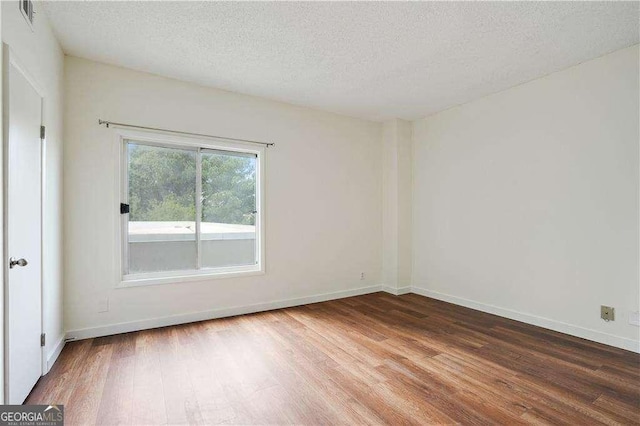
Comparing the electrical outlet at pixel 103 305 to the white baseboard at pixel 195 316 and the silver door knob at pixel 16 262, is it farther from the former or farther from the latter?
the silver door knob at pixel 16 262

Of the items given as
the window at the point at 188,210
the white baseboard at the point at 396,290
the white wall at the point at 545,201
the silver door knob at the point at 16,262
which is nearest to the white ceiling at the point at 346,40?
the white wall at the point at 545,201

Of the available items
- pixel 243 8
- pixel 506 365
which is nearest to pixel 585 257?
pixel 506 365

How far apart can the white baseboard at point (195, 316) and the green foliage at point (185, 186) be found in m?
1.05

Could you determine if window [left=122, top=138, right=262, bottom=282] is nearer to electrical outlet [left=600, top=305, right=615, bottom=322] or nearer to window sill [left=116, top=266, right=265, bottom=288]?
window sill [left=116, top=266, right=265, bottom=288]

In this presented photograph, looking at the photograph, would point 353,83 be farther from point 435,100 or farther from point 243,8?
point 243,8

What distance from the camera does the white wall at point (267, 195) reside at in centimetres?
292

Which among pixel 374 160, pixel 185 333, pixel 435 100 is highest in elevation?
pixel 435 100

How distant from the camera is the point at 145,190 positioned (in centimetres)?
330

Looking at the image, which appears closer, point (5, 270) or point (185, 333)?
point (5, 270)

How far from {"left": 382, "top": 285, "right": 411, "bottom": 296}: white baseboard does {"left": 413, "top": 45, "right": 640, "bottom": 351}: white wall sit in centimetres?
36

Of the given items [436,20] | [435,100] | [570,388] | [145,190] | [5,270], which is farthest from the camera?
[435,100]

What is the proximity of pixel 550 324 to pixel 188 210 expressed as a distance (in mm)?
4068

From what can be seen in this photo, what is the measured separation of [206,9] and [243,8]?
270 mm

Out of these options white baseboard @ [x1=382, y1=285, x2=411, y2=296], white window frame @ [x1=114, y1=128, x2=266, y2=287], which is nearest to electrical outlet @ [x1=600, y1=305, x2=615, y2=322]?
white baseboard @ [x1=382, y1=285, x2=411, y2=296]
